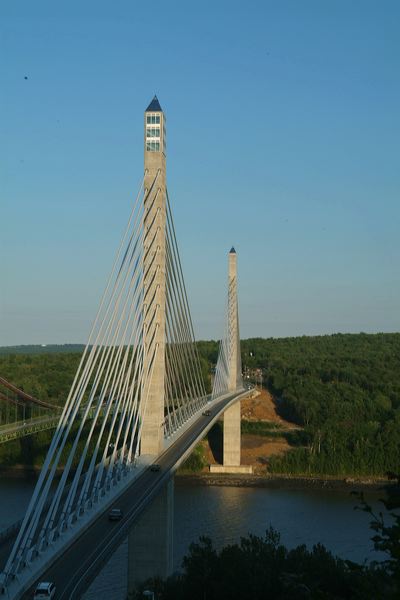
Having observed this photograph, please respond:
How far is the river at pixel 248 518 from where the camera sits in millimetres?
21156

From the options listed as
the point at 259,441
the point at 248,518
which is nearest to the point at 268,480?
the point at 259,441

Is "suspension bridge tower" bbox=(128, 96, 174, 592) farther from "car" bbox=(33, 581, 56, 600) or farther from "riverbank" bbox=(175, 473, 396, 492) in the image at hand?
"riverbank" bbox=(175, 473, 396, 492)

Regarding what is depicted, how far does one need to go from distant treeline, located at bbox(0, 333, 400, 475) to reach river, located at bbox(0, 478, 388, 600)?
3.43m

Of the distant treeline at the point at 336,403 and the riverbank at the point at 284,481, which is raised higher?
the distant treeline at the point at 336,403

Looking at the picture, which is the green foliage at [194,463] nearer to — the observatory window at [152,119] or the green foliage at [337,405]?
the green foliage at [337,405]

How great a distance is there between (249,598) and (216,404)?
2102 cm

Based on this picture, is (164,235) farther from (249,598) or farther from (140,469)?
(249,598)

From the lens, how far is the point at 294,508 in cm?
2878

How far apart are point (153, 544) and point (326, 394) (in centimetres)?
3229

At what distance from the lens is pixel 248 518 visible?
26.4 metres

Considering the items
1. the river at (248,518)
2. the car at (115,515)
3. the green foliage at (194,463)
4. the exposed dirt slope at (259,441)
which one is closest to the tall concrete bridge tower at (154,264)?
the river at (248,518)

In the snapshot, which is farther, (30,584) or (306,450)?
(306,450)

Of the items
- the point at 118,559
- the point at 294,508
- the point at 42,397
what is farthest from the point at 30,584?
the point at 42,397

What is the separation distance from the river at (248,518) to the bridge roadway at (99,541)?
274cm
